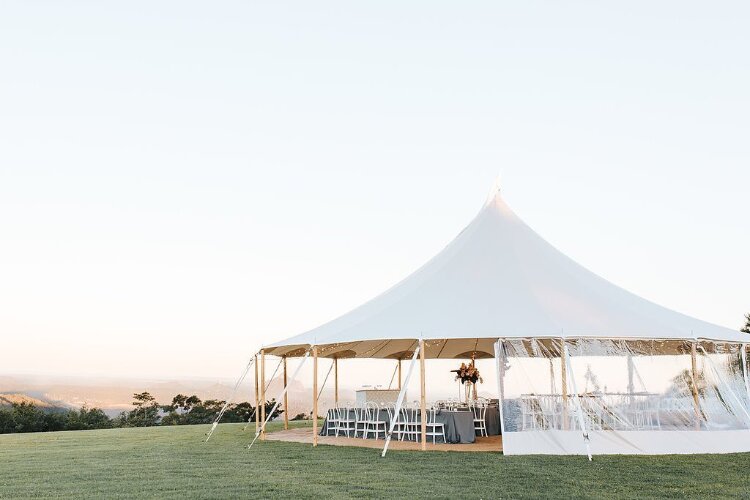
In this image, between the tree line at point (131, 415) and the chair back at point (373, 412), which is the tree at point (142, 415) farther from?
the chair back at point (373, 412)

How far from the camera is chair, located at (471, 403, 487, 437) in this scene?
1408cm

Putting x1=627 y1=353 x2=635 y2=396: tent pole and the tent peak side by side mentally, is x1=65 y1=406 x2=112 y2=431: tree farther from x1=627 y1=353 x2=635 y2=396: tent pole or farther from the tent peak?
x1=627 y1=353 x2=635 y2=396: tent pole

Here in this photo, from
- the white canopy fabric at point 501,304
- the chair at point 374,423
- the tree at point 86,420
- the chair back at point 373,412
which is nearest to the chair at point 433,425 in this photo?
→ the chair at point 374,423

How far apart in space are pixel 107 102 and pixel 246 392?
706 centimetres

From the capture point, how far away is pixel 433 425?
1294cm

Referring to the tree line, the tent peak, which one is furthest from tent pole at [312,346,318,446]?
the tree line

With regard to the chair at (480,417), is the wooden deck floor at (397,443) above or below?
below

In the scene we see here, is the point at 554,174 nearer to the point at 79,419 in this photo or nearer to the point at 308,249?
the point at 308,249

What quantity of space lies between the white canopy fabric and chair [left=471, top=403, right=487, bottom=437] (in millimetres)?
1590

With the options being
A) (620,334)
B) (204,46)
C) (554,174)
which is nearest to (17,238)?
(204,46)

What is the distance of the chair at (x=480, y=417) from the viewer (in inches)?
554

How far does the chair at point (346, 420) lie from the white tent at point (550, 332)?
1668mm

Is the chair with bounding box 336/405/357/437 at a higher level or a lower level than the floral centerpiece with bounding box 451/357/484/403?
lower

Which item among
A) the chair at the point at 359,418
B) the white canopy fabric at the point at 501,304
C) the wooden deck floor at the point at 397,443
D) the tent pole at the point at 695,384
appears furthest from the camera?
the chair at the point at 359,418
